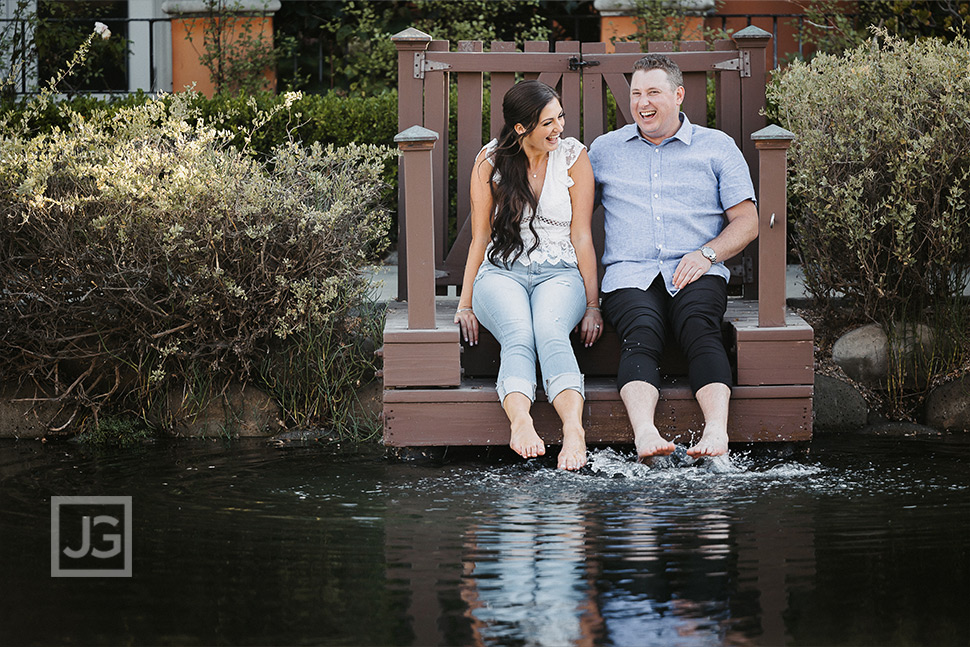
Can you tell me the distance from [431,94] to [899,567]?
112 inches

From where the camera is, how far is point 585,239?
14.6 ft

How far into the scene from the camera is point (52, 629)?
9.09 feet

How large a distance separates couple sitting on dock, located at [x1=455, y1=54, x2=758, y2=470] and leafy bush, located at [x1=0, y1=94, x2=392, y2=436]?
0.68 meters

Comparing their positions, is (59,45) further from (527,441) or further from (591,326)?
(527,441)

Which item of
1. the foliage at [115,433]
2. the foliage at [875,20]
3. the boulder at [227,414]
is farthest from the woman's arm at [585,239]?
the foliage at [875,20]

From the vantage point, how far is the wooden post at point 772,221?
4242 millimetres

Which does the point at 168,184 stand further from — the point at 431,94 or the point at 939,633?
the point at 939,633

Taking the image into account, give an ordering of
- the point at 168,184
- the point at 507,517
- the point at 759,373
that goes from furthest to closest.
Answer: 1. the point at 168,184
2. the point at 759,373
3. the point at 507,517

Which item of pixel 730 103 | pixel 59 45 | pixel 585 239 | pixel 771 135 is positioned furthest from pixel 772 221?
pixel 59 45

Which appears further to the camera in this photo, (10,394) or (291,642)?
(10,394)

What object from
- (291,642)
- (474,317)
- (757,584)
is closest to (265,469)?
(474,317)

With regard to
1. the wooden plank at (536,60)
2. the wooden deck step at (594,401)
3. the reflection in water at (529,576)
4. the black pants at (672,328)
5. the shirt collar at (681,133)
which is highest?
the wooden plank at (536,60)

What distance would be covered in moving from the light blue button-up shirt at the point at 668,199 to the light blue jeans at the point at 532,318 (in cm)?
23

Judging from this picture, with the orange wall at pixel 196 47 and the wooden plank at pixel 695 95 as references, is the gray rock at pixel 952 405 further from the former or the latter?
the orange wall at pixel 196 47
